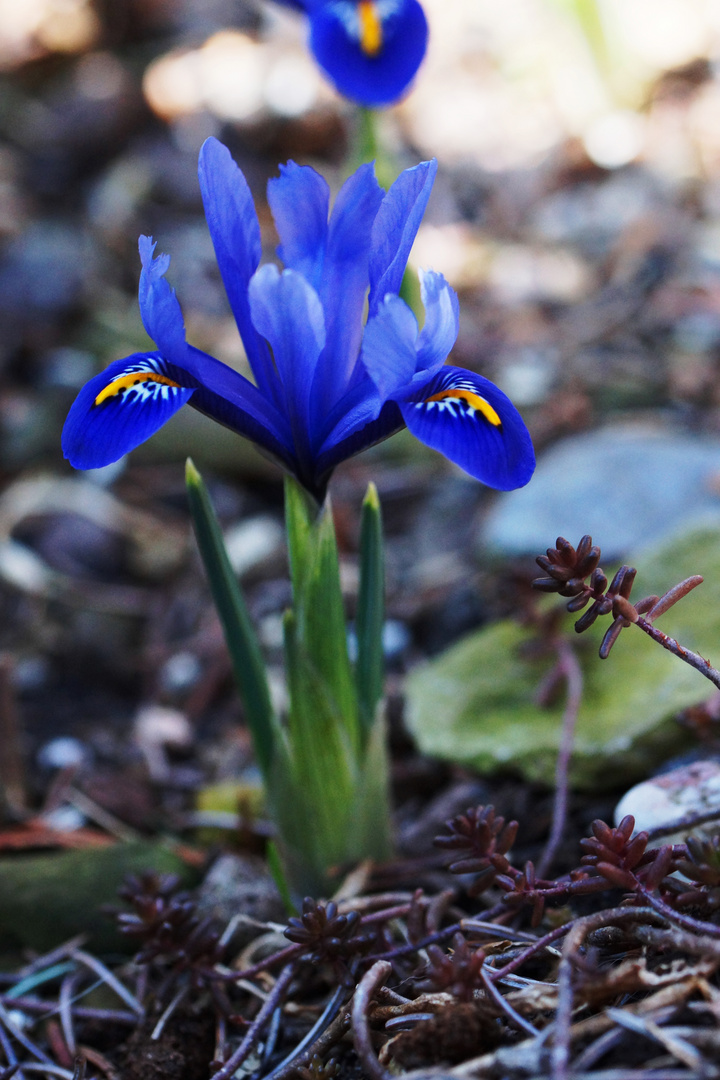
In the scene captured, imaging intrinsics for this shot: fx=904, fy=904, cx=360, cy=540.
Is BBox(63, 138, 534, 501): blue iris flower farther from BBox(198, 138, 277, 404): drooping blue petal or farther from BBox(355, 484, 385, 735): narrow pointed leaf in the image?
BBox(355, 484, 385, 735): narrow pointed leaf

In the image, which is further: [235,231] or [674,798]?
[674,798]

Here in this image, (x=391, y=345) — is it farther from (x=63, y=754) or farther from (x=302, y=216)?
(x=63, y=754)

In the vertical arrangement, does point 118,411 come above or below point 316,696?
above

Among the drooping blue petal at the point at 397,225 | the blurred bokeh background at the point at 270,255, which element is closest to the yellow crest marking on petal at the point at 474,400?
the drooping blue petal at the point at 397,225

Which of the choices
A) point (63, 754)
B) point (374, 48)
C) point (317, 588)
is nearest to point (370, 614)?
point (317, 588)

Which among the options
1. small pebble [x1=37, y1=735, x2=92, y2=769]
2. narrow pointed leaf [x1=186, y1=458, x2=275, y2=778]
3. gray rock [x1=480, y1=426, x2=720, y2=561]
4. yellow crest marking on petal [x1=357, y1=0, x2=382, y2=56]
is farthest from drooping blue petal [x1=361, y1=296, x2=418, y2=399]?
yellow crest marking on petal [x1=357, y1=0, x2=382, y2=56]

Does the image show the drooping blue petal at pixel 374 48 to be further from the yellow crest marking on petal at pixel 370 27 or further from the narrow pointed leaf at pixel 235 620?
the narrow pointed leaf at pixel 235 620

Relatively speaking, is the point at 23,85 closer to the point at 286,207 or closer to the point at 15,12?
the point at 15,12
